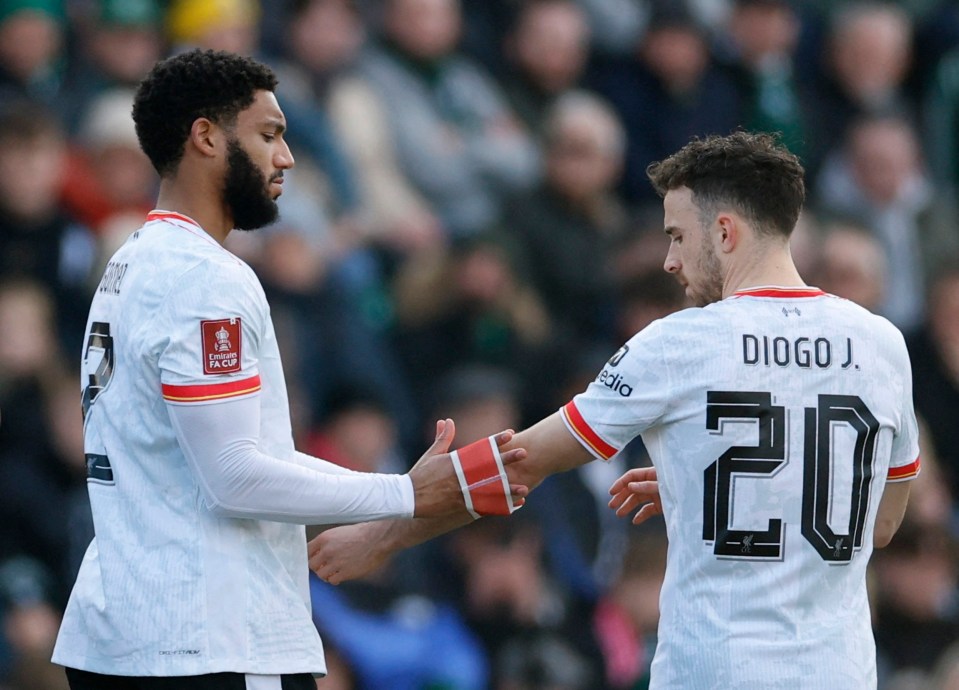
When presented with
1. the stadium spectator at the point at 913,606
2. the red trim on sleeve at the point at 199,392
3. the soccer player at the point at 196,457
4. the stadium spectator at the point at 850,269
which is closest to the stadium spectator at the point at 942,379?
the stadium spectator at the point at 850,269

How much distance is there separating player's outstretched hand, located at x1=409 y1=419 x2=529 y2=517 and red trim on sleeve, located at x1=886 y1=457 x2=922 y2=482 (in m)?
1.05

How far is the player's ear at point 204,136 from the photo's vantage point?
4906mm

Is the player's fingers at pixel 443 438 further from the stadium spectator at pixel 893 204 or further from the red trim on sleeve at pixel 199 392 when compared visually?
the stadium spectator at pixel 893 204

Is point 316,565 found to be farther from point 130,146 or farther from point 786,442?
point 130,146

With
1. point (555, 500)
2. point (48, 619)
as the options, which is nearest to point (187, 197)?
point (48, 619)

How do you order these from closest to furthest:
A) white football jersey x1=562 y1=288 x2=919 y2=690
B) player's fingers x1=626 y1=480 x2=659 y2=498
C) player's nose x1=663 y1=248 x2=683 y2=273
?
white football jersey x1=562 y1=288 x2=919 y2=690
player's nose x1=663 y1=248 x2=683 y2=273
player's fingers x1=626 y1=480 x2=659 y2=498

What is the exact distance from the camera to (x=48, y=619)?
7891 mm

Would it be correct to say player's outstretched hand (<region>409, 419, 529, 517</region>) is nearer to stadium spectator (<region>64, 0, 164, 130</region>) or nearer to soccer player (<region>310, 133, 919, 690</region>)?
soccer player (<region>310, 133, 919, 690</region>)

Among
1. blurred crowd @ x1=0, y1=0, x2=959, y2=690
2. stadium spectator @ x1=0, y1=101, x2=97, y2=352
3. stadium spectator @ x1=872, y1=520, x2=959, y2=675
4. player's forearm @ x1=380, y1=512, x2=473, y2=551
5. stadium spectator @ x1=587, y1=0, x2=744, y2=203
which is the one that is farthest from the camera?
stadium spectator @ x1=587, y1=0, x2=744, y2=203

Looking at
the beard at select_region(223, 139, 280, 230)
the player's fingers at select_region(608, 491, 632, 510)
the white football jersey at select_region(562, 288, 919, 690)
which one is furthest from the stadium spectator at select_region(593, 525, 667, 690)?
the beard at select_region(223, 139, 280, 230)

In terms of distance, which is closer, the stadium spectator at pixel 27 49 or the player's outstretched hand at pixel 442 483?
the player's outstretched hand at pixel 442 483

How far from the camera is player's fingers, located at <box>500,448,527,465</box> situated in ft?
16.5

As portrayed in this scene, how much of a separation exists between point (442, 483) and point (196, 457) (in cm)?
77

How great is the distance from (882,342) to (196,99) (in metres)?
2.03
